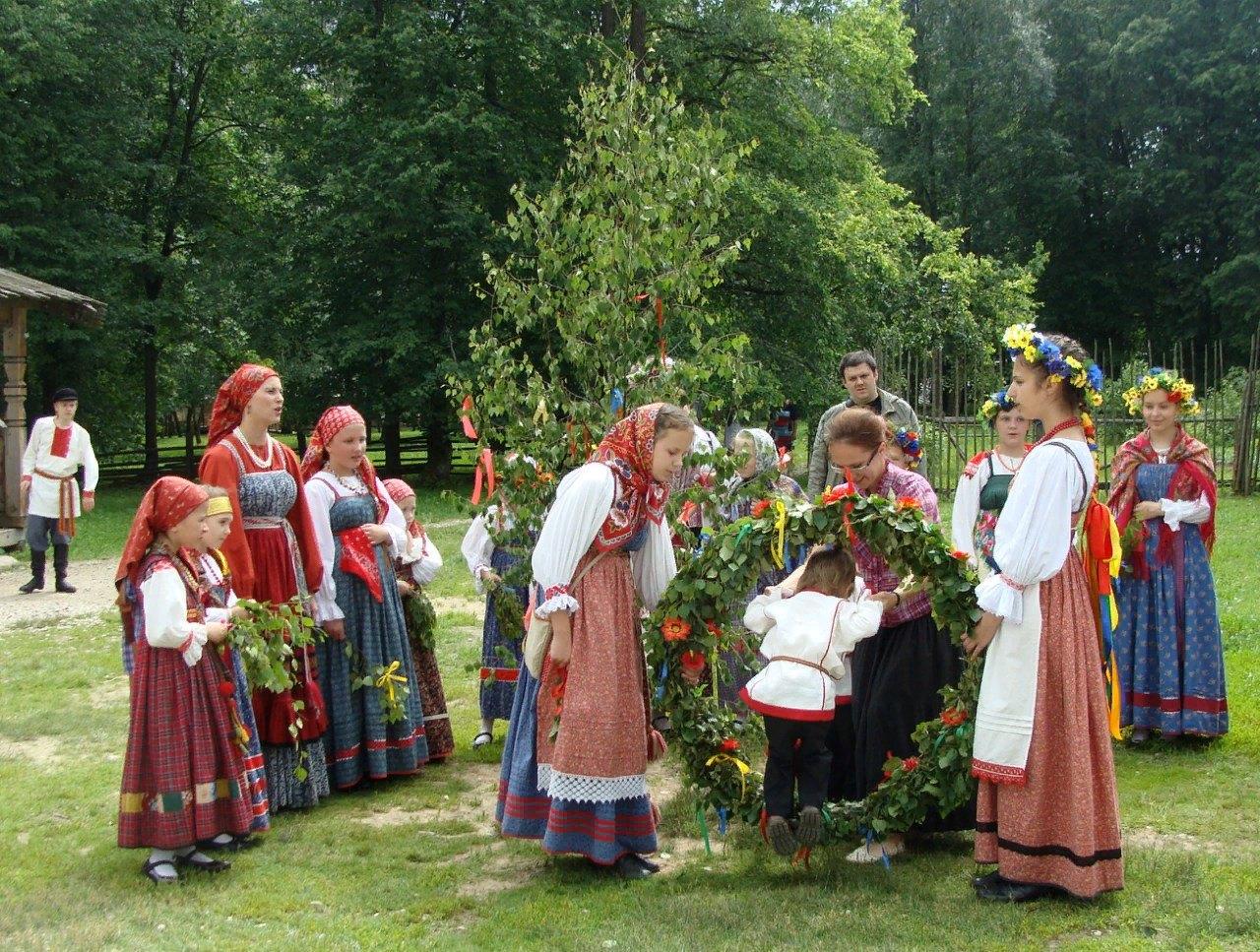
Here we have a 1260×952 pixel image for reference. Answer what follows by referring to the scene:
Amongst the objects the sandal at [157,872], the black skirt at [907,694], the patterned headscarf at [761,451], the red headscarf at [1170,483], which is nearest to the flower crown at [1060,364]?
the black skirt at [907,694]

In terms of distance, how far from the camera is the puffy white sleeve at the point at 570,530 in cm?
465

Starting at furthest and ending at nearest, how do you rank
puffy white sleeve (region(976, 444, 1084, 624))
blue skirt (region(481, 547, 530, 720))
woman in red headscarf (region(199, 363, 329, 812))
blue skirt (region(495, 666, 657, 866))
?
blue skirt (region(481, 547, 530, 720))
woman in red headscarf (region(199, 363, 329, 812))
blue skirt (region(495, 666, 657, 866))
puffy white sleeve (region(976, 444, 1084, 624))

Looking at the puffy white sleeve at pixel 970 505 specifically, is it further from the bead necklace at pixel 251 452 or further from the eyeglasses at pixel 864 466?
the bead necklace at pixel 251 452

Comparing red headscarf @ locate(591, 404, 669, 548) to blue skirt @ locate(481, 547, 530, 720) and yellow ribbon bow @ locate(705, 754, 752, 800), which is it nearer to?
yellow ribbon bow @ locate(705, 754, 752, 800)

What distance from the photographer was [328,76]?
74.8 ft

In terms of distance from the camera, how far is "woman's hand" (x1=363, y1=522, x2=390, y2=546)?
20.7 feet

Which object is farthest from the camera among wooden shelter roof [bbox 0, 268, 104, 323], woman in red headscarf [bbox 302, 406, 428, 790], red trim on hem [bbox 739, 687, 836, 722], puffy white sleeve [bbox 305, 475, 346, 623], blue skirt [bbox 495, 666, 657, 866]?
wooden shelter roof [bbox 0, 268, 104, 323]

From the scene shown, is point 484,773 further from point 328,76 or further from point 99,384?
point 99,384

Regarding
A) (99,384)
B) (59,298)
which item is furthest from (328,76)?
(59,298)

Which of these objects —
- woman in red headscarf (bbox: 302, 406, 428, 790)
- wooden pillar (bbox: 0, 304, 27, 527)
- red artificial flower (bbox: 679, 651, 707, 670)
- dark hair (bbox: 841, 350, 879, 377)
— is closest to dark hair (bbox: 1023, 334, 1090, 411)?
red artificial flower (bbox: 679, 651, 707, 670)

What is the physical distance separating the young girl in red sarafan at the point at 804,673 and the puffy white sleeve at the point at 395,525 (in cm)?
235

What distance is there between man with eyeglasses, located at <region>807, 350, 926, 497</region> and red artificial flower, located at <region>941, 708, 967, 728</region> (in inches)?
81.3

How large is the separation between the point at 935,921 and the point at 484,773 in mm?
2887

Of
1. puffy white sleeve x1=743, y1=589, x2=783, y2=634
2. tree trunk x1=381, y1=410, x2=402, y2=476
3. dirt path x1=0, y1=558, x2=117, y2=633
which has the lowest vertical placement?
dirt path x1=0, y1=558, x2=117, y2=633
